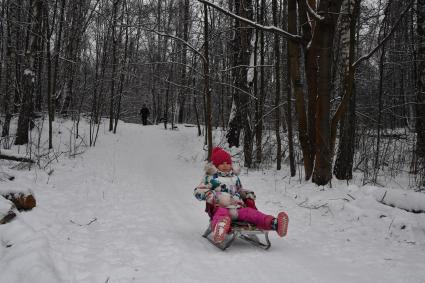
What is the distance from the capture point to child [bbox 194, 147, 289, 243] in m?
5.37

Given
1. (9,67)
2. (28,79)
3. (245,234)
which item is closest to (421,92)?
(245,234)

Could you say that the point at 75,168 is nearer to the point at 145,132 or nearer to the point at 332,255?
the point at 332,255

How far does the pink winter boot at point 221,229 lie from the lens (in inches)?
204

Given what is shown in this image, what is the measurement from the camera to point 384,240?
593cm

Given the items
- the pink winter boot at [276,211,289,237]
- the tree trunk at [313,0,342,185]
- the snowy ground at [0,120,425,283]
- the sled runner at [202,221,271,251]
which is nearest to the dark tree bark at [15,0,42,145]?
the snowy ground at [0,120,425,283]

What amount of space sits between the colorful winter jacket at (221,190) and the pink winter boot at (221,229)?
0.60 m

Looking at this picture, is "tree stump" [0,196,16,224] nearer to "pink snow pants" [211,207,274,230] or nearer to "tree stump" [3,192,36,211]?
"tree stump" [3,192,36,211]

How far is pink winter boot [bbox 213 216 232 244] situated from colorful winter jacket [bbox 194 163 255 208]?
1.97 ft

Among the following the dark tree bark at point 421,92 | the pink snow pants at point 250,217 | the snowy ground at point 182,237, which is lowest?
the snowy ground at point 182,237

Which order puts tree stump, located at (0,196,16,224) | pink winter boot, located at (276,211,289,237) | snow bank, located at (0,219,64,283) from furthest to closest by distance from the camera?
pink winter boot, located at (276,211,289,237) → tree stump, located at (0,196,16,224) → snow bank, located at (0,219,64,283)

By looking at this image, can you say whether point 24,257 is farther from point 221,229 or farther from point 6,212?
point 221,229

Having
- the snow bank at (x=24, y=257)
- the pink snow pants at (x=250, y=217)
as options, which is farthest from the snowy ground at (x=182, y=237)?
the pink snow pants at (x=250, y=217)

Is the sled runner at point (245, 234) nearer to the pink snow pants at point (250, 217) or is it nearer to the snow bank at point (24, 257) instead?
the pink snow pants at point (250, 217)

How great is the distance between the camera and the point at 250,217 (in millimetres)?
5711
